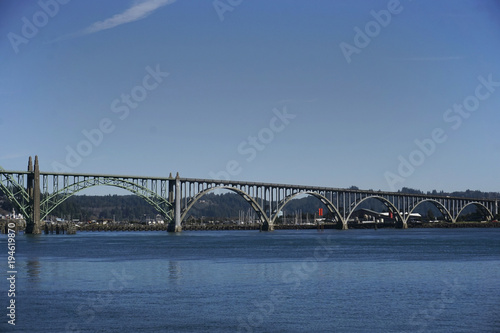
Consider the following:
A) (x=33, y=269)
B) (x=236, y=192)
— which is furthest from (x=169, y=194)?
(x=33, y=269)

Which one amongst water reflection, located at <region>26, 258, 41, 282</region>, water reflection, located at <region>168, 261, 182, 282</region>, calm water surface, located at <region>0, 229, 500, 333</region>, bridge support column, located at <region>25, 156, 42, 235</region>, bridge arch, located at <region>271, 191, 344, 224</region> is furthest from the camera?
bridge arch, located at <region>271, 191, 344, 224</region>

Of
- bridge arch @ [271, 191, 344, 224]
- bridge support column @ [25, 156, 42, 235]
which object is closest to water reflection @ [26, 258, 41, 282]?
bridge support column @ [25, 156, 42, 235]

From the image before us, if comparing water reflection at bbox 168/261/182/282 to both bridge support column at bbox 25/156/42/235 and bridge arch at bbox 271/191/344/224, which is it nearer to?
bridge support column at bbox 25/156/42/235

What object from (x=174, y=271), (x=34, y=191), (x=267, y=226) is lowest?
(x=174, y=271)

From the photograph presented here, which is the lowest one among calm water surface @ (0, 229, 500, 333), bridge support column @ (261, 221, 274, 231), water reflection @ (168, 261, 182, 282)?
calm water surface @ (0, 229, 500, 333)

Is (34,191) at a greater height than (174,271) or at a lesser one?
greater

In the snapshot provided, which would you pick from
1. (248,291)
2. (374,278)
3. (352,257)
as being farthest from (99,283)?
(352,257)

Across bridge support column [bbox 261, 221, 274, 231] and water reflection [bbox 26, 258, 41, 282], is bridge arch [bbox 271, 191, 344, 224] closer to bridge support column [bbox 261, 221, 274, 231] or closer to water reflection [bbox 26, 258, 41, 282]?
bridge support column [bbox 261, 221, 274, 231]

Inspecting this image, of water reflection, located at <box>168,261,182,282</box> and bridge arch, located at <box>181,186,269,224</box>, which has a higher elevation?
bridge arch, located at <box>181,186,269,224</box>

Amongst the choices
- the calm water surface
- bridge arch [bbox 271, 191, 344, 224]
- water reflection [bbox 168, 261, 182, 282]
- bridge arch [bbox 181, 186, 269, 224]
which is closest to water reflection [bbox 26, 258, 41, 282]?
the calm water surface

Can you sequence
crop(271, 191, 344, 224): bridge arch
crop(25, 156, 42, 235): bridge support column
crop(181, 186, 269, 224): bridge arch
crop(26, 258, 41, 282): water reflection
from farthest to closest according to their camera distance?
crop(271, 191, 344, 224): bridge arch < crop(181, 186, 269, 224): bridge arch < crop(25, 156, 42, 235): bridge support column < crop(26, 258, 41, 282): water reflection

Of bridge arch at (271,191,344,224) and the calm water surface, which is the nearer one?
the calm water surface

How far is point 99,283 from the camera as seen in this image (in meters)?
39.3

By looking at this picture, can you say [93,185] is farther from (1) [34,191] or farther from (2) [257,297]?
(2) [257,297]
